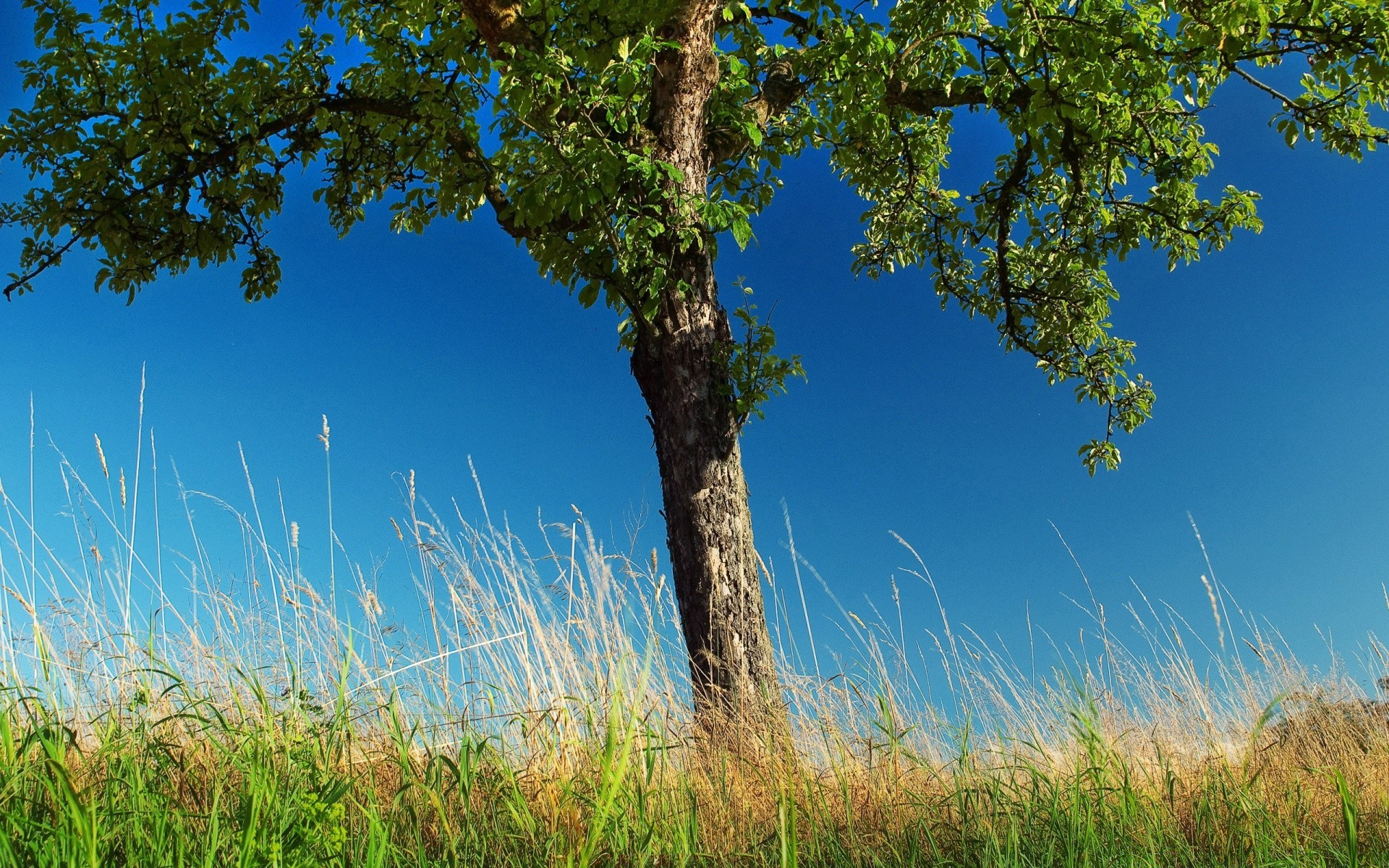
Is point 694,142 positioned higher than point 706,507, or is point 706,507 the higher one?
point 694,142

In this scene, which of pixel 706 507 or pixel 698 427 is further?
pixel 698 427

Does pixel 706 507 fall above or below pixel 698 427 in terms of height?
below

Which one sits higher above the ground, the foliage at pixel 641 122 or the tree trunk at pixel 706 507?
the foliage at pixel 641 122

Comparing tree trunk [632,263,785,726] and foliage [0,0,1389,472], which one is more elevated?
foliage [0,0,1389,472]

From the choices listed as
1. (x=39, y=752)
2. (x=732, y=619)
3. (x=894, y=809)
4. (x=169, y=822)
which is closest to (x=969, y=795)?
(x=894, y=809)

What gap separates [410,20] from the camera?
698 centimetres

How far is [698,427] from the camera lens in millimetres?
5359

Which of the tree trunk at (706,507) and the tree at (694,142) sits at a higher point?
the tree at (694,142)

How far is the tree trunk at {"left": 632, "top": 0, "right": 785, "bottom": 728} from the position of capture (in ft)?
16.6

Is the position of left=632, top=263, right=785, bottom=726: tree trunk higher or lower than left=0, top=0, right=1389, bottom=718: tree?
lower

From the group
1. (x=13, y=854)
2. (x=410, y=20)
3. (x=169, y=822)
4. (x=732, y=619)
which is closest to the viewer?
(x=13, y=854)

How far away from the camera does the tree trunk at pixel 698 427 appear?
5.06 meters

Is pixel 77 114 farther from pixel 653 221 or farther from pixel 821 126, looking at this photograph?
pixel 821 126

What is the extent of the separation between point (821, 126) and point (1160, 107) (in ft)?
8.80
